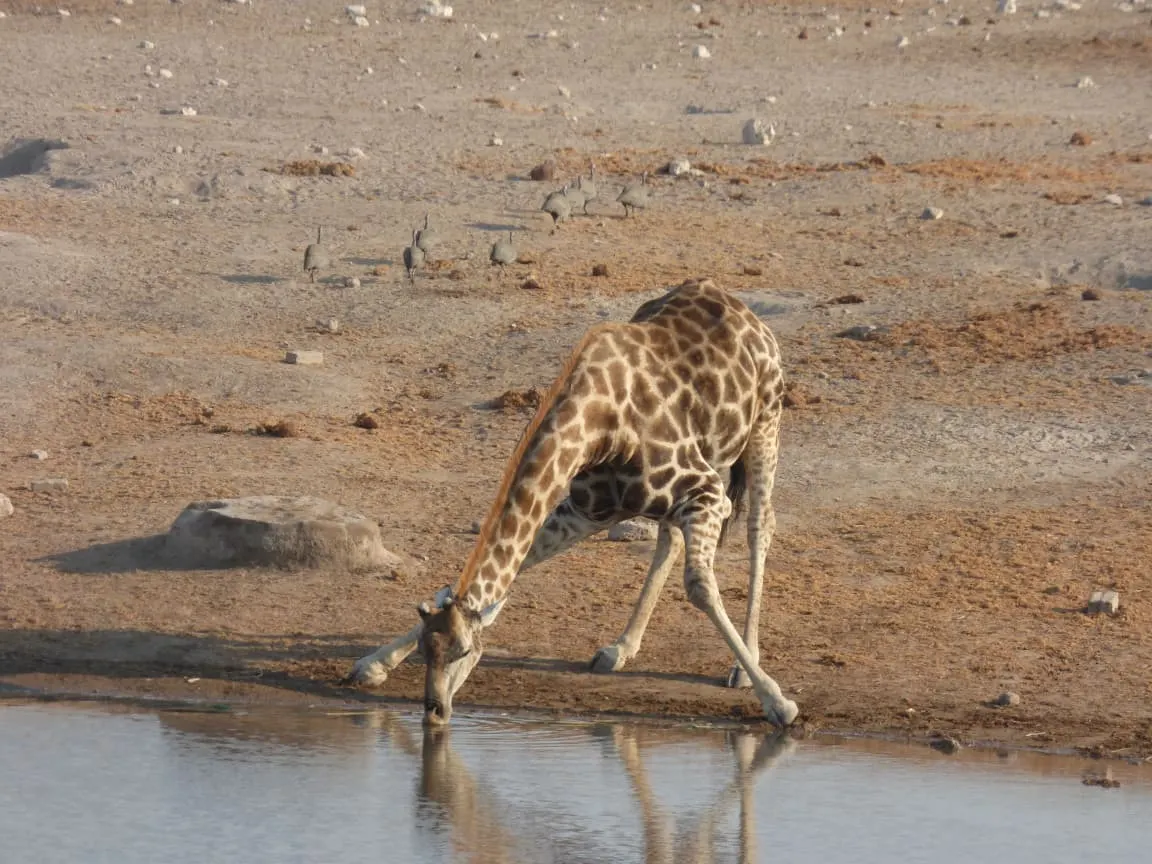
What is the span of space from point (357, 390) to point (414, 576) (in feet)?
15.4

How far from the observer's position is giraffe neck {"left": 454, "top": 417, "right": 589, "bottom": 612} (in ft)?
31.2

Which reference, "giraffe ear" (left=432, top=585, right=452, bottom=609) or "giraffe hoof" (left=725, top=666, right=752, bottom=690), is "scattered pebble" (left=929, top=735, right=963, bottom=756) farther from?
"giraffe ear" (left=432, top=585, right=452, bottom=609)

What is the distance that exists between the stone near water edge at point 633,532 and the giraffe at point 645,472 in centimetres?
198

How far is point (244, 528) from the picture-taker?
1255 centimetres

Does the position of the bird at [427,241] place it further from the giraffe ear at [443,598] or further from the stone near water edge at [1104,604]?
the giraffe ear at [443,598]

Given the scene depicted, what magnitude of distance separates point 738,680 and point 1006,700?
1422 mm

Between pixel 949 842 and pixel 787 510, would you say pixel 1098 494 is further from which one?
pixel 949 842

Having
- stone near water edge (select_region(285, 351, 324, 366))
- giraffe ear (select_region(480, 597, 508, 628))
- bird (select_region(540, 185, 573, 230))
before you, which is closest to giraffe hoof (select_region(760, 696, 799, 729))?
giraffe ear (select_region(480, 597, 508, 628))

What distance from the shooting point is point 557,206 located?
21766 mm

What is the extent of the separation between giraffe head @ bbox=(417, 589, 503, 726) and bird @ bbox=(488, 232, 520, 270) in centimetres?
1110

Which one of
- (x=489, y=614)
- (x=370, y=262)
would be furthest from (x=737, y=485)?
(x=370, y=262)

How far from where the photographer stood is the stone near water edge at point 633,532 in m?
13.7

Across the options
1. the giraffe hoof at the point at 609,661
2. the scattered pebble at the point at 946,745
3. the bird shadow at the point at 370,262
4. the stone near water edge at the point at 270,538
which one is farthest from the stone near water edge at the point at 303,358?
the scattered pebble at the point at 946,745

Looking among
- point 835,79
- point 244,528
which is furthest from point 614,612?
point 835,79
